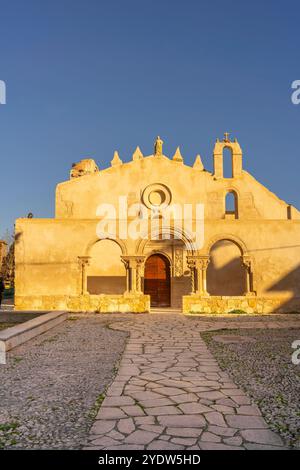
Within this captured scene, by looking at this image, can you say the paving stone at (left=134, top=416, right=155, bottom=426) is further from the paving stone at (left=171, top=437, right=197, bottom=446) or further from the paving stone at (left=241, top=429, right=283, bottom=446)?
the paving stone at (left=241, top=429, right=283, bottom=446)

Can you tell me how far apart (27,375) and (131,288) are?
37.2ft

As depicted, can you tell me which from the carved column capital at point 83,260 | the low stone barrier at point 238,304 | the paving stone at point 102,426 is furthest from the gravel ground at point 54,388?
the carved column capital at point 83,260

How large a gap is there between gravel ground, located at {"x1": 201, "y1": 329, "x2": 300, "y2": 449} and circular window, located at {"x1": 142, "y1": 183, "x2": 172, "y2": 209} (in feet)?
38.5

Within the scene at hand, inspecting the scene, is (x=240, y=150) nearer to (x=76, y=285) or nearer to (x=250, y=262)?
(x=250, y=262)

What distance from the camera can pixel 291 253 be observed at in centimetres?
1717

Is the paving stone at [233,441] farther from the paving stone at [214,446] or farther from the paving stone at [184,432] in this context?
the paving stone at [184,432]

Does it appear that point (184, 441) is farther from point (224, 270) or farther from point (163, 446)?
point (224, 270)

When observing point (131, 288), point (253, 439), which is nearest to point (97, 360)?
point (253, 439)

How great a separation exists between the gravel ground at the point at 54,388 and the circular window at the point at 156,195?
41.2 ft

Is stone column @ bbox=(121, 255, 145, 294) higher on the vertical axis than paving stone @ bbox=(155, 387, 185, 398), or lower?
higher

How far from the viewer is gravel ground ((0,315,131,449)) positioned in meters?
3.25

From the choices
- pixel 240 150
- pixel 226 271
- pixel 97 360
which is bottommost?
pixel 97 360

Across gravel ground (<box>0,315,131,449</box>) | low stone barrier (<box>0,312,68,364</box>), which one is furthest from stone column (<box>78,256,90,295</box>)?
gravel ground (<box>0,315,131,449</box>)

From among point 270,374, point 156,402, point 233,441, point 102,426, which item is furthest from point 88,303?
point 233,441
